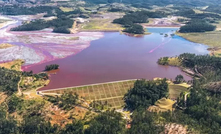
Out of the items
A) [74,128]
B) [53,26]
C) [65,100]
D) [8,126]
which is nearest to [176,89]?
[65,100]

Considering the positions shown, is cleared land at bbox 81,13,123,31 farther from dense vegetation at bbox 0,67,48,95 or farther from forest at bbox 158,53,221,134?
dense vegetation at bbox 0,67,48,95

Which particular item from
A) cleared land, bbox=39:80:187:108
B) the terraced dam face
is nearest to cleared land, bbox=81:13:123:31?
the terraced dam face

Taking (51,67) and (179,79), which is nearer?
(179,79)

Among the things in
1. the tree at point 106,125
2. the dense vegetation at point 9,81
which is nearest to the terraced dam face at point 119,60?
the dense vegetation at point 9,81

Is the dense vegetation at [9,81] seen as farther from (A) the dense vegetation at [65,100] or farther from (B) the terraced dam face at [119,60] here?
(A) the dense vegetation at [65,100]

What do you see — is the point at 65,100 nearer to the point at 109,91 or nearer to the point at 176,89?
the point at 109,91

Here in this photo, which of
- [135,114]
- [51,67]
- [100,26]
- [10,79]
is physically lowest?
[135,114]

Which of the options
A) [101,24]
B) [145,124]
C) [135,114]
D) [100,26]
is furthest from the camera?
[101,24]
